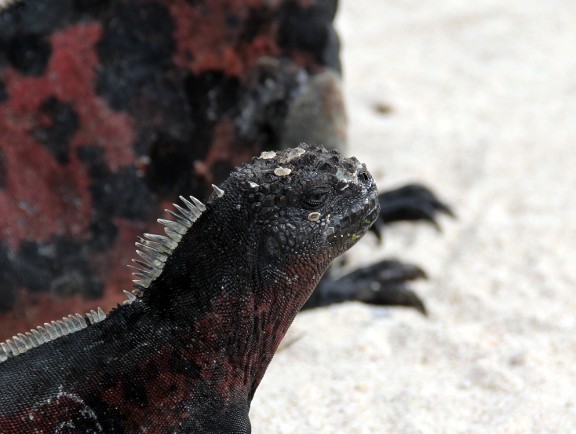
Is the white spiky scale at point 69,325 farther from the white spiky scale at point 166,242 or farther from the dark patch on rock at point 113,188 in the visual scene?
the dark patch on rock at point 113,188

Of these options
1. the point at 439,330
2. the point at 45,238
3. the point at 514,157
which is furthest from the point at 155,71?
the point at 514,157

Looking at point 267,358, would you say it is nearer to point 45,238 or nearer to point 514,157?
point 45,238

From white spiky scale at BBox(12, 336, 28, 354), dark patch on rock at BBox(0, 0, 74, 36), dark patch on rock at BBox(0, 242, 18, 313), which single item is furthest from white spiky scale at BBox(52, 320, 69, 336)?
dark patch on rock at BBox(0, 0, 74, 36)

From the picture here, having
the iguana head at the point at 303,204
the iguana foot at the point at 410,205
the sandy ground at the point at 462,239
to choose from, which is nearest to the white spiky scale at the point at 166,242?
the iguana head at the point at 303,204

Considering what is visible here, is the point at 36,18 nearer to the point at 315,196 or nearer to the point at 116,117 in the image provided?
the point at 116,117

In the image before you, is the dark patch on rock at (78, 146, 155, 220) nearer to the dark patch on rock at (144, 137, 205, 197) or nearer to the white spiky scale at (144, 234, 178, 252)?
the dark patch on rock at (144, 137, 205, 197)

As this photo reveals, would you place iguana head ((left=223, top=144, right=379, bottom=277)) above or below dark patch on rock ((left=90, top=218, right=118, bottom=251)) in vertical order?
below
